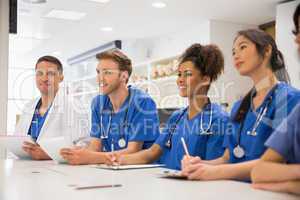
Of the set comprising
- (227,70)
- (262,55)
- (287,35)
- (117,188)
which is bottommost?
(117,188)

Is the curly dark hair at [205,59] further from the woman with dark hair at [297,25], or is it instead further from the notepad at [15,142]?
the notepad at [15,142]

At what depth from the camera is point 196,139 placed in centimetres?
176

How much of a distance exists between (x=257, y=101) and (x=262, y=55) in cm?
20

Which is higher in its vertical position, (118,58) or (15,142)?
(118,58)

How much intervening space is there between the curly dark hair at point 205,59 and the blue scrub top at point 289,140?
89cm

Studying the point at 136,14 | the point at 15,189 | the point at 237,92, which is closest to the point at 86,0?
the point at 136,14

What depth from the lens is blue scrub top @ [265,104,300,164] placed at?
97 centimetres

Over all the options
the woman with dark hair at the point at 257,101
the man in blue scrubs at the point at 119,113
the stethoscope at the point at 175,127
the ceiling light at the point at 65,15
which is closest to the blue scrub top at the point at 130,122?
the man in blue scrubs at the point at 119,113

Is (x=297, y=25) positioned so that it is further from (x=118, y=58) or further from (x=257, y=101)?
(x=118, y=58)

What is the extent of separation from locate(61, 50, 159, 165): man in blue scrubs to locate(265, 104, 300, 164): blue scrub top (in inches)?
37.9

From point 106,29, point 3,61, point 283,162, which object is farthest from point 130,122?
point 106,29

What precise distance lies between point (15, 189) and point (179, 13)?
402 cm

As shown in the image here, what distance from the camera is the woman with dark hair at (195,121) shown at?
5.77ft

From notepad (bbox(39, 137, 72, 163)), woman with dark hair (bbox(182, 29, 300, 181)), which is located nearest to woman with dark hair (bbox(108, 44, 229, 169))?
woman with dark hair (bbox(182, 29, 300, 181))
